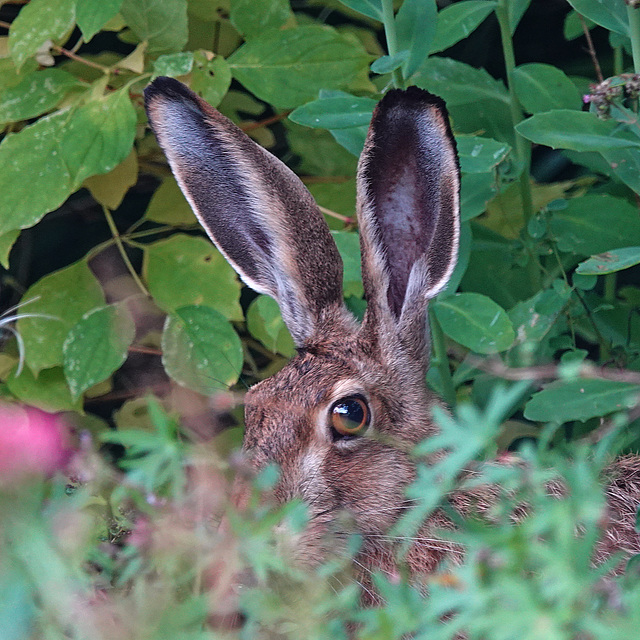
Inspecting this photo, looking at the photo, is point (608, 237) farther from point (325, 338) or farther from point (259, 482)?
point (259, 482)

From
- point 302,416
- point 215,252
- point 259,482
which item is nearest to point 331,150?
point 215,252

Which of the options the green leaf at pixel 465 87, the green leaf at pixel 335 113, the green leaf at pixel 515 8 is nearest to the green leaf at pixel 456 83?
the green leaf at pixel 465 87

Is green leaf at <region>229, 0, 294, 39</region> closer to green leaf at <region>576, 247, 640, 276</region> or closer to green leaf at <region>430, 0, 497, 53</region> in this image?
green leaf at <region>430, 0, 497, 53</region>

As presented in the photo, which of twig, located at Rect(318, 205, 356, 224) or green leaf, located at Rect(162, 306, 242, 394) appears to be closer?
green leaf, located at Rect(162, 306, 242, 394)

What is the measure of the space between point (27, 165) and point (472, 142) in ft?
3.76

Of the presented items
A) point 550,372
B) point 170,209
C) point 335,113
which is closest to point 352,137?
point 335,113

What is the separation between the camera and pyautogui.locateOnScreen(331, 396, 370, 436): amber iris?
198 cm

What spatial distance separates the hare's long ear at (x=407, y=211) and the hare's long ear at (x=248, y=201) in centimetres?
13

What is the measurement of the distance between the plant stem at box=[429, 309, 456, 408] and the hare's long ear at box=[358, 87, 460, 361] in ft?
0.42

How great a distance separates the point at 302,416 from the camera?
6.48ft

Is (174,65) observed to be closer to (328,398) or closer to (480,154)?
(480,154)

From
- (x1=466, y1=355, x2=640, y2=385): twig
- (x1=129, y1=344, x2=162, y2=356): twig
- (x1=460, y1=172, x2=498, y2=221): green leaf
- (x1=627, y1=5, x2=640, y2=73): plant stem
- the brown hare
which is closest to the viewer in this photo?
(x1=466, y1=355, x2=640, y2=385): twig

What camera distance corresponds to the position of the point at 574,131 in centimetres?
205

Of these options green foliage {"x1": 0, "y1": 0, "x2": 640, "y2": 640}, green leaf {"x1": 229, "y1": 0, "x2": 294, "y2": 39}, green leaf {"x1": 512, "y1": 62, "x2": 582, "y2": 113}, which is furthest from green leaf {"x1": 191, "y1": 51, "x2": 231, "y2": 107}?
green leaf {"x1": 512, "y1": 62, "x2": 582, "y2": 113}
